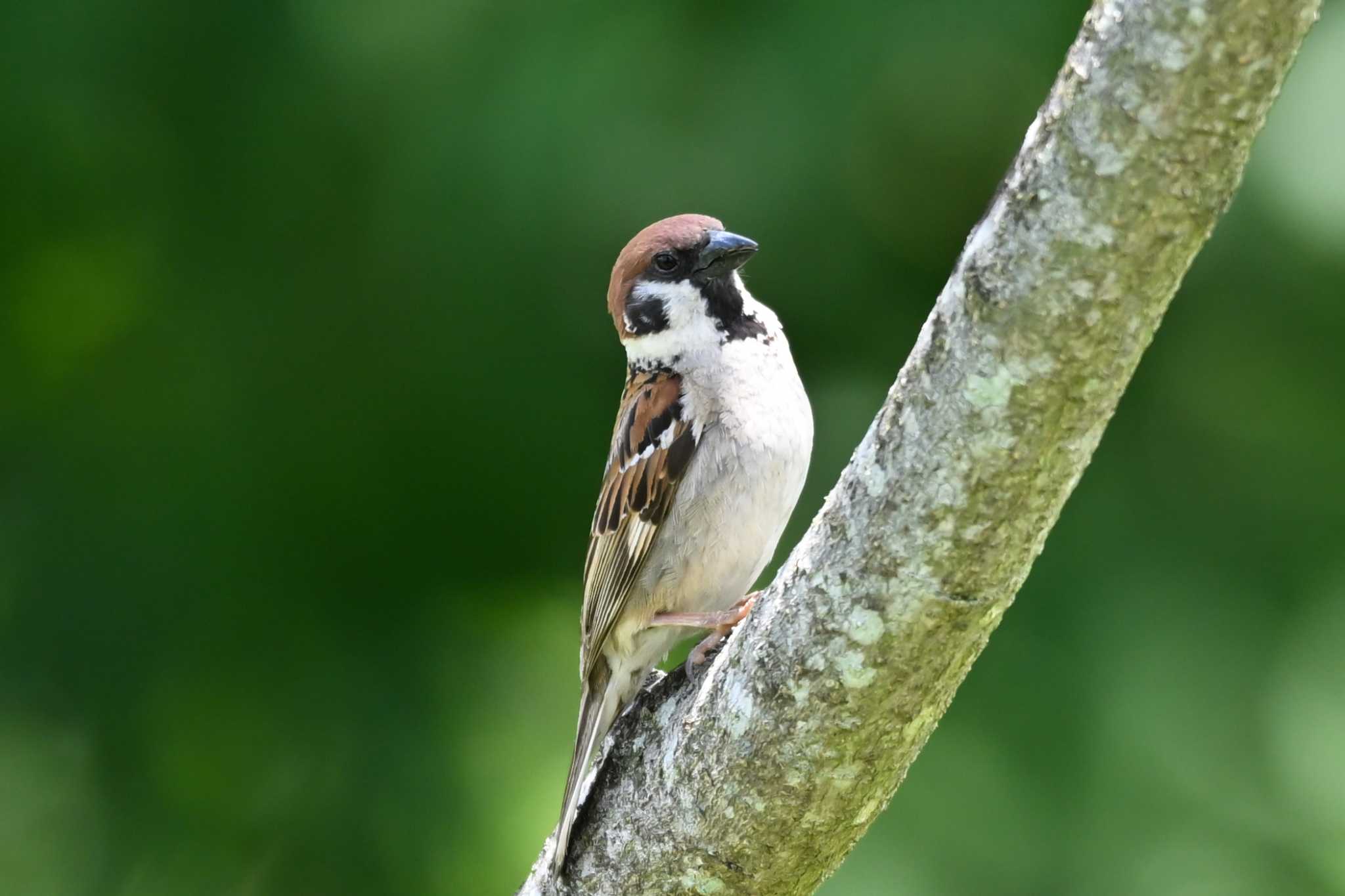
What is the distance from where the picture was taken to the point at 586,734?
2.72m

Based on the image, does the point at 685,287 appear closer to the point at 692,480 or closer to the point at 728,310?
the point at 728,310

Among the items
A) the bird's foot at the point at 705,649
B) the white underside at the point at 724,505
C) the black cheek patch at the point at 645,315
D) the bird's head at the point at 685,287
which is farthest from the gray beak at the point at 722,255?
the bird's foot at the point at 705,649

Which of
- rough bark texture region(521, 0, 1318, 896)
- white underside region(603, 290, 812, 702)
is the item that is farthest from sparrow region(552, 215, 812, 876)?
rough bark texture region(521, 0, 1318, 896)

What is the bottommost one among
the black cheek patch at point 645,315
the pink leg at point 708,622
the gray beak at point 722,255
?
the pink leg at point 708,622

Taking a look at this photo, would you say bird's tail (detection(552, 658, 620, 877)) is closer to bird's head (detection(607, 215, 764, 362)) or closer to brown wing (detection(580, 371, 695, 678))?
brown wing (detection(580, 371, 695, 678))

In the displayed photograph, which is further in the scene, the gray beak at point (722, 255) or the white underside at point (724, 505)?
the gray beak at point (722, 255)

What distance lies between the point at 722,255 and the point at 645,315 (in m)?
0.25

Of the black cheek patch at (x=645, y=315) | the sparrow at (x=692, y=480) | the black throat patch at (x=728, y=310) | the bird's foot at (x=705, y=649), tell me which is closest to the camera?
the bird's foot at (x=705, y=649)

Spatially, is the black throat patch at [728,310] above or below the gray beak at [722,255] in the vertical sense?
below

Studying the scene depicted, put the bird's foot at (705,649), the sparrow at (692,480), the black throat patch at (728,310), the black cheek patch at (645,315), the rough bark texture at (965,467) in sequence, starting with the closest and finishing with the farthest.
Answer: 1. the rough bark texture at (965,467)
2. the bird's foot at (705,649)
3. the sparrow at (692,480)
4. the black throat patch at (728,310)
5. the black cheek patch at (645,315)

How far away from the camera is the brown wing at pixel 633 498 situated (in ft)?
9.70

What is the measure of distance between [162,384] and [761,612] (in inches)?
103

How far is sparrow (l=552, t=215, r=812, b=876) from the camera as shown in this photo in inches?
114

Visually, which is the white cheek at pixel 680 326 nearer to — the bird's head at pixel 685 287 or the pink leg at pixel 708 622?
the bird's head at pixel 685 287
